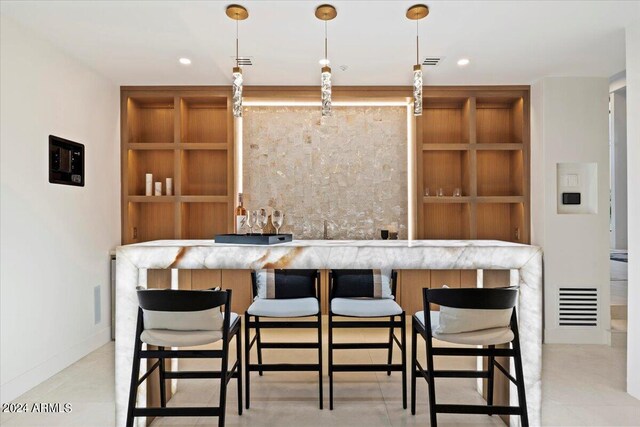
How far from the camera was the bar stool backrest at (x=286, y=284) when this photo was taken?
2.89m

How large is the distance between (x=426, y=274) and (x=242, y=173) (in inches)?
96.2

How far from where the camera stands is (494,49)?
346cm

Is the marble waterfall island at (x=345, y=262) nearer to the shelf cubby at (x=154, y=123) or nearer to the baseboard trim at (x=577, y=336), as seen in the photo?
the baseboard trim at (x=577, y=336)

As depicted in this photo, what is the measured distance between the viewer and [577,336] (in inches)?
160

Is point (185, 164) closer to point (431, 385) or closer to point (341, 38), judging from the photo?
point (341, 38)

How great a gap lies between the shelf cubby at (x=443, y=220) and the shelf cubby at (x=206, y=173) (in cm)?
247

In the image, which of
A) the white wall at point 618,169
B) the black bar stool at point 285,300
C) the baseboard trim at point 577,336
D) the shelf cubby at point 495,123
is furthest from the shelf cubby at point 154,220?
the white wall at point 618,169

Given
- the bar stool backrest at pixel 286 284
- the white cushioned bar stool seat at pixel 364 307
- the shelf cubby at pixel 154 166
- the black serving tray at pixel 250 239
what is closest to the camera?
the black serving tray at pixel 250 239

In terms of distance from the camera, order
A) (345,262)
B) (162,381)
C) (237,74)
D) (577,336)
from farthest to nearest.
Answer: (577,336) → (162,381) → (237,74) → (345,262)

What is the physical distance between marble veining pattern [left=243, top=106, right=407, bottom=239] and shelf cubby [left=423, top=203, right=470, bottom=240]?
0.29 meters

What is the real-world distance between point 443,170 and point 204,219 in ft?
9.70

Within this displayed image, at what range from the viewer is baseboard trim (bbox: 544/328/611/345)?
4027 mm

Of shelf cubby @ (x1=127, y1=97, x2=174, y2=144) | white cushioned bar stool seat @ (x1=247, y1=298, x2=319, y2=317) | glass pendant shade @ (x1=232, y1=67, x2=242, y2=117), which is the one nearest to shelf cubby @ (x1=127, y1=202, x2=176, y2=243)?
shelf cubby @ (x1=127, y1=97, x2=174, y2=144)

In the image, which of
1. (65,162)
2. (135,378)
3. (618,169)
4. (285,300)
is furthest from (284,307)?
(618,169)
